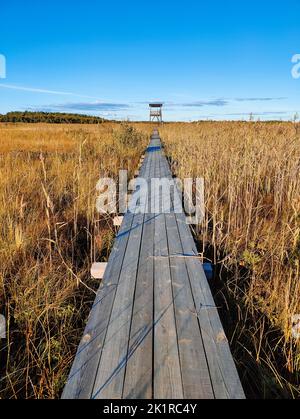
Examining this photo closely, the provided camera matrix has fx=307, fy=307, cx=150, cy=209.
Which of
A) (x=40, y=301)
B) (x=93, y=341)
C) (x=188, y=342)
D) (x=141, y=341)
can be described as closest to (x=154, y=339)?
(x=141, y=341)

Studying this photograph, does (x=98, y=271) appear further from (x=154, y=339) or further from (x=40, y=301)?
(x=154, y=339)

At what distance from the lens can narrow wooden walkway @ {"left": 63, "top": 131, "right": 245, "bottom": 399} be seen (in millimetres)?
1447

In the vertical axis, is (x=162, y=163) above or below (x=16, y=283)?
above

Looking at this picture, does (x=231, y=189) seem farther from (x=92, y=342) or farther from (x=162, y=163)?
(x=162, y=163)

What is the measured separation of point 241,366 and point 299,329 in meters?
0.43

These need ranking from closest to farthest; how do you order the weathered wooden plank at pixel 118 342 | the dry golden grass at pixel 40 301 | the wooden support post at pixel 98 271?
the weathered wooden plank at pixel 118 342, the dry golden grass at pixel 40 301, the wooden support post at pixel 98 271

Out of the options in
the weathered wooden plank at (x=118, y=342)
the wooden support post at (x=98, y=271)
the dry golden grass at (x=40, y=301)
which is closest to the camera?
the weathered wooden plank at (x=118, y=342)

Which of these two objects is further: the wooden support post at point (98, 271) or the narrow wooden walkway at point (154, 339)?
the wooden support post at point (98, 271)

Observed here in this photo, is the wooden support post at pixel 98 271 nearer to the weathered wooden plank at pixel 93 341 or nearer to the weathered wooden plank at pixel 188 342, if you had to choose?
the weathered wooden plank at pixel 93 341

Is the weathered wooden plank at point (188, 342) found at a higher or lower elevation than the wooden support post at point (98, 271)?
lower

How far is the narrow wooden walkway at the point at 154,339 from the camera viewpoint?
1447 millimetres

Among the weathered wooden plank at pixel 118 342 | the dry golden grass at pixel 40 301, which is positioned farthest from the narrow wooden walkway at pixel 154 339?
the dry golden grass at pixel 40 301
